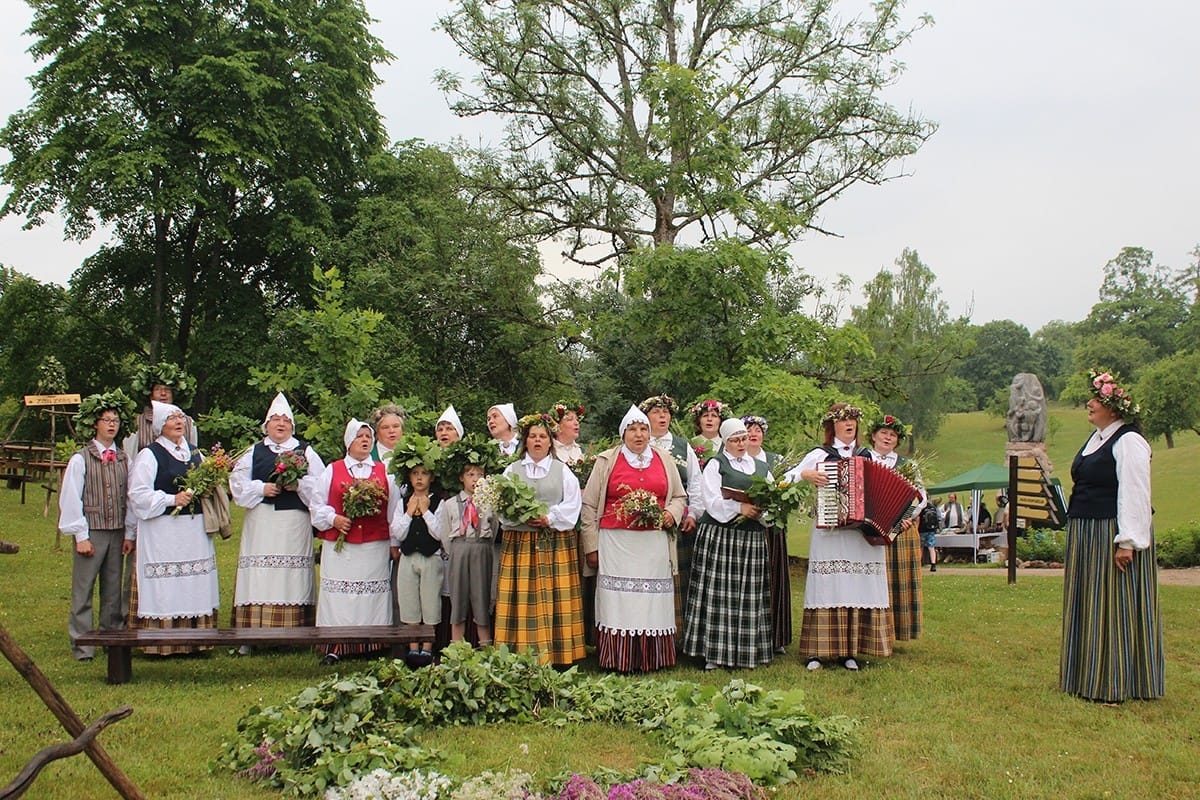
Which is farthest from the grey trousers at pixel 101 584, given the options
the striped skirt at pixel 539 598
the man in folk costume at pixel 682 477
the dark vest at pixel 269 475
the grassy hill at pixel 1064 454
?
the grassy hill at pixel 1064 454

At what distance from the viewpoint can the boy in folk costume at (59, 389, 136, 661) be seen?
24.5 ft

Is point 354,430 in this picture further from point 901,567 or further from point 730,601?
point 901,567

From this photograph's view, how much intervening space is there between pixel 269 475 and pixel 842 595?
14.6 feet

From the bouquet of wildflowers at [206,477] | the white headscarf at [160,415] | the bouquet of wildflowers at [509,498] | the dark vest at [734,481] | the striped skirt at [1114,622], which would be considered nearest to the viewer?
the striped skirt at [1114,622]

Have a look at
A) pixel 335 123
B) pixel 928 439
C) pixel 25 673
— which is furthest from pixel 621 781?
pixel 928 439

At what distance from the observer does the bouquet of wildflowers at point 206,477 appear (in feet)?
25.0

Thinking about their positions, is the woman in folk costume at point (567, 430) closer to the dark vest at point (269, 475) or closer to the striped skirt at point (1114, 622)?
the dark vest at point (269, 475)

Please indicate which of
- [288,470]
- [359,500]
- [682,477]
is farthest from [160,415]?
[682,477]

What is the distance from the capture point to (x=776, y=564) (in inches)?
319

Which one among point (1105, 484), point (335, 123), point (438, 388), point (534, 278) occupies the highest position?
point (335, 123)

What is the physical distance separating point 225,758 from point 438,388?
13979 millimetres

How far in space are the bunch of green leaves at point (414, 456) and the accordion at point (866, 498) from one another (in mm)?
2843

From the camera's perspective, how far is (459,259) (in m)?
18.3

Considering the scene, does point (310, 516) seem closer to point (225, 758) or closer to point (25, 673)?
point (225, 758)
